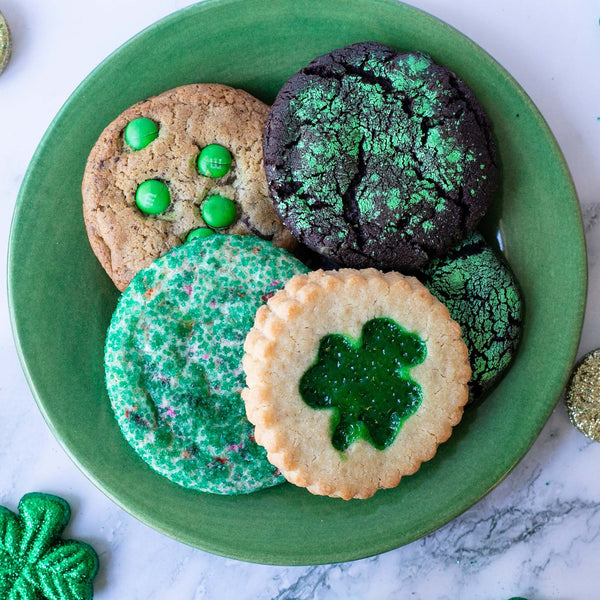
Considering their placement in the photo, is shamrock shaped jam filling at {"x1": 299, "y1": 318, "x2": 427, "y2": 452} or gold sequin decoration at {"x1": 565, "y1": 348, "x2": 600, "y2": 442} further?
gold sequin decoration at {"x1": 565, "y1": 348, "x2": 600, "y2": 442}

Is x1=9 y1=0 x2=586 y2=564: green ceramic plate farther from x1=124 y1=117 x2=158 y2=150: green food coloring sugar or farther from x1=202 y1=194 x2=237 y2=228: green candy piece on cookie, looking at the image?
x1=202 y1=194 x2=237 y2=228: green candy piece on cookie

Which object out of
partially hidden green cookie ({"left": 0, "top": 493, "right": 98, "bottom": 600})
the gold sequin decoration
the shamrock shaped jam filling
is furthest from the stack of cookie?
partially hidden green cookie ({"left": 0, "top": 493, "right": 98, "bottom": 600})

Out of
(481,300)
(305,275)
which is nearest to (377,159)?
(305,275)

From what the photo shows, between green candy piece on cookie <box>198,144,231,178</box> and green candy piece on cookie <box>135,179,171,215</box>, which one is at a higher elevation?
green candy piece on cookie <box>198,144,231,178</box>

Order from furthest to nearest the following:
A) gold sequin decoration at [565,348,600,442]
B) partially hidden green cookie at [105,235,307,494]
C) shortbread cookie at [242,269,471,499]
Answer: gold sequin decoration at [565,348,600,442], partially hidden green cookie at [105,235,307,494], shortbread cookie at [242,269,471,499]

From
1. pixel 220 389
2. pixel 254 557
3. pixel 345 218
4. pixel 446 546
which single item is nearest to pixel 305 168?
pixel 345 218

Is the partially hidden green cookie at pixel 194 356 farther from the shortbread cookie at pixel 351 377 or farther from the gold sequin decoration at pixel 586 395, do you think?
the gold sequin decoration at pixel 586 395

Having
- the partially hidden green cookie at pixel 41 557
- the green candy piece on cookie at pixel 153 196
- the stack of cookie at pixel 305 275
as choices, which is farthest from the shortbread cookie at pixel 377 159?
the partially hidden green cookie at pixel 41 557

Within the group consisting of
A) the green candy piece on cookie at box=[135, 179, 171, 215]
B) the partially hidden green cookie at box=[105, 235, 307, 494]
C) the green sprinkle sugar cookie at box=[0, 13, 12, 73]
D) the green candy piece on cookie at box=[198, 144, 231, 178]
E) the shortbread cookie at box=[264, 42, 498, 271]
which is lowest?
the partially hidden green cookie at box=[105, 235, 307, 494]
